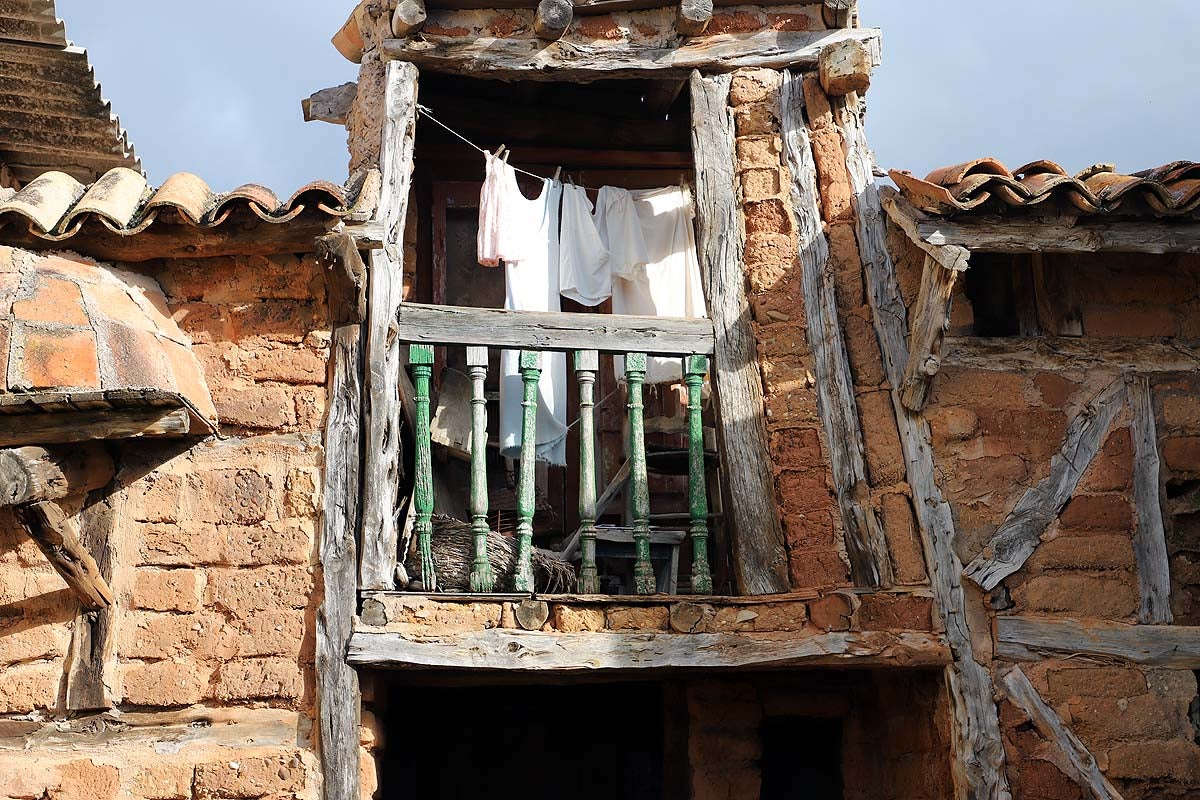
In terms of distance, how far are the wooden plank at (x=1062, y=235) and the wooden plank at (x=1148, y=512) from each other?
0.60 m

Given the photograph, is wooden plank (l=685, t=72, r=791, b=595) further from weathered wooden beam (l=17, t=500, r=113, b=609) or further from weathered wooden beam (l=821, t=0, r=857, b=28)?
weathered wooden beam (l=17, t=500, r=113, b=609)

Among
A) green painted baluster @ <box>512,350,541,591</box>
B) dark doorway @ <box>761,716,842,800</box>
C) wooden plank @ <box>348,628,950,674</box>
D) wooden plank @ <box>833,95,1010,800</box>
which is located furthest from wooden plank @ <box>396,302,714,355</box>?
dark doorway @ <box>761,716,842,800</box>

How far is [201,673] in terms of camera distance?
461 centimetres

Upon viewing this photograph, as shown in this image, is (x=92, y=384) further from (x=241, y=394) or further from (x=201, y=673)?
(x=201, y=673)

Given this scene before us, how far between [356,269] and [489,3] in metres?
1.79

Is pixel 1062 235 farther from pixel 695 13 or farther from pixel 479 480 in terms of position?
pixel 479 480

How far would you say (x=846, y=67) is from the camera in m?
5.68

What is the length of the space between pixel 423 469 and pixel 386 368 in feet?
1.45

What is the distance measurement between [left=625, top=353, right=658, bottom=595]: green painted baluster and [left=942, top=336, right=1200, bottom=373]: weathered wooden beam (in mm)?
1296

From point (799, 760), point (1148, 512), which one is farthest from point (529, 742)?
point (1148, 512)

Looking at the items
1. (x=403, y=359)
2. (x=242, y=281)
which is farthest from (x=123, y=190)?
(x=403, y=359)

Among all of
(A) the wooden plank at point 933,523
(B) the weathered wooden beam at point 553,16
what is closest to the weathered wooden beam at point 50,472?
(B) the weathered wooden beam at point 553,16

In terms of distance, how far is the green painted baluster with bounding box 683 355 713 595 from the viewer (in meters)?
5.07

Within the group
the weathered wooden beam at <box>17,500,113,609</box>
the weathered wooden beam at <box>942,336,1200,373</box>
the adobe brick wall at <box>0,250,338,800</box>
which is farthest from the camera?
the weathered wooden beam at <box>942,336,1200,373</box>
